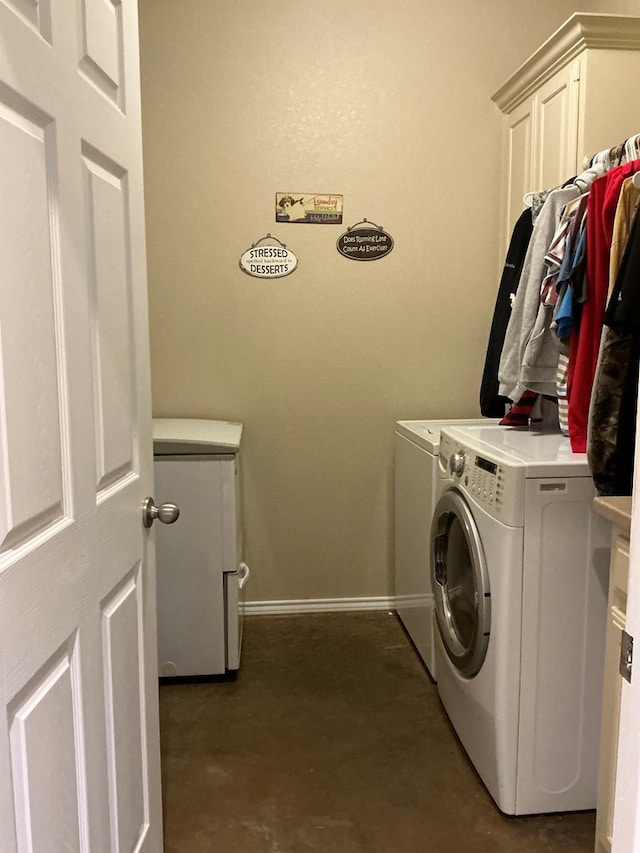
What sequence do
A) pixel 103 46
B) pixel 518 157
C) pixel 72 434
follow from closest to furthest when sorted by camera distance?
pixel 72 434 < pixel 103 46 < pixel 518 157

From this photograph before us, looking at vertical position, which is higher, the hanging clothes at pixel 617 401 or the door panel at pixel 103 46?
the door panel at pixel 103 46

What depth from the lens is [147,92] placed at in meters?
2.84

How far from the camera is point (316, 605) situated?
10.5ft

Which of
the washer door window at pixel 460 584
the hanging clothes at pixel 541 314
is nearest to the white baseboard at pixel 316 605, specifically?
the washer door window at pixel 460 584

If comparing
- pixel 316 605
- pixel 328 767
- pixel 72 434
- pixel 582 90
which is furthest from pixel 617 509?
pixel 316 605

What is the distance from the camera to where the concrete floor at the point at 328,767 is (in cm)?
176

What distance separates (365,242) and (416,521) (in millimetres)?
1236

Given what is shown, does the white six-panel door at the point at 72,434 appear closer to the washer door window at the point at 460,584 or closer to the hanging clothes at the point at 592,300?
the washer door window at the point at 460,584

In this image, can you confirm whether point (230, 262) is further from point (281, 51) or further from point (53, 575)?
point (53, 575)

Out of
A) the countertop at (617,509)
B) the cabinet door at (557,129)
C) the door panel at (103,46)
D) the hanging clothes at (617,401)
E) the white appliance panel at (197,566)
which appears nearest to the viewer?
the door panel at (103,46)

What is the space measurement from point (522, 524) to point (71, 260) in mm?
1243

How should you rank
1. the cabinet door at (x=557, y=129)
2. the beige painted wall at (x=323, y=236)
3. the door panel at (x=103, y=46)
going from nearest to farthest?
the door panel at (x=103, y=46) → the cabinet door at (x=557, y=129) → the beige painted wall at (x=323, y=236)

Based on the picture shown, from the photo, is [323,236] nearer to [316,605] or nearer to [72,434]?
[316,605]

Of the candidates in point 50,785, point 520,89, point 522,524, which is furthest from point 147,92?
point 50,785
